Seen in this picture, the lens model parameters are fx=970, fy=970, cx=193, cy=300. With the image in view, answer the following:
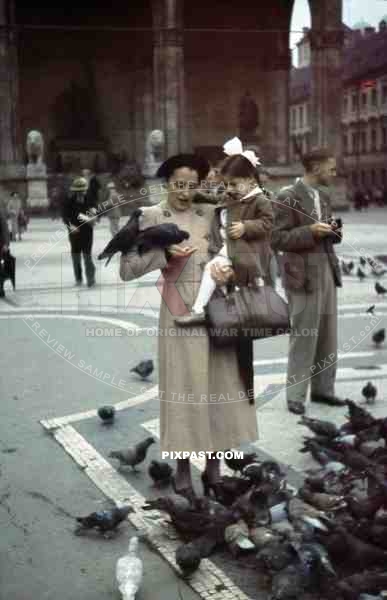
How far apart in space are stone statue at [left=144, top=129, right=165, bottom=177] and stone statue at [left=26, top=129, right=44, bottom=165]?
391 cm

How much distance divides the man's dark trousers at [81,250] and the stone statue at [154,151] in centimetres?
1917

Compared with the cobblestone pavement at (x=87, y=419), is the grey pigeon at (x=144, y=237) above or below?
above

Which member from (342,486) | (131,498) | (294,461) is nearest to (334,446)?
(294,461)

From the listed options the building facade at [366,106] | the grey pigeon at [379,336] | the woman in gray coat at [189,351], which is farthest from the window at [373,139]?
the woman in gray coat at [189,351]

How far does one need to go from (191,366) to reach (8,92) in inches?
1328

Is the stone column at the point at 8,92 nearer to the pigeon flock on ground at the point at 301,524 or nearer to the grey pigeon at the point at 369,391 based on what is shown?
the grey pigeon at the point at 369,391

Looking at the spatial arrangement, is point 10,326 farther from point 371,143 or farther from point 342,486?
point 371,143

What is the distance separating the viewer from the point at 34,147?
34.9 metres

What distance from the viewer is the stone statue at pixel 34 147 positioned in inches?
1356

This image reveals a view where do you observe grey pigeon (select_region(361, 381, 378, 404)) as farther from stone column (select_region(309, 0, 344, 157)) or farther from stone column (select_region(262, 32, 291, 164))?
stone column (select_region(262, 32, 291, 164))

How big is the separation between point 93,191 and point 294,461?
10.7 metres

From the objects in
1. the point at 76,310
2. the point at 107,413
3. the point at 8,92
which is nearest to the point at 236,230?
the point at 107,413

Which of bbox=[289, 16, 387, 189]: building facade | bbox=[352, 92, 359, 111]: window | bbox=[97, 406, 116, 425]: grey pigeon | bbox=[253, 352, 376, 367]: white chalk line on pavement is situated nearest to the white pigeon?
bbox=[97, 406, 116, 425]: grey pigeon

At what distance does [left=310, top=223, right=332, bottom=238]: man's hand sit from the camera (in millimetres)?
6977
